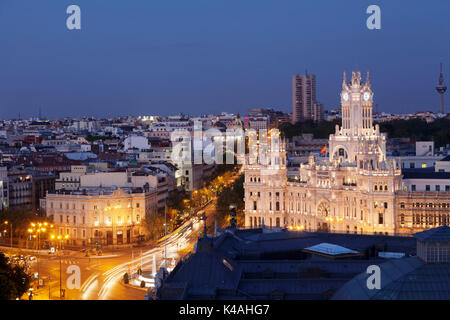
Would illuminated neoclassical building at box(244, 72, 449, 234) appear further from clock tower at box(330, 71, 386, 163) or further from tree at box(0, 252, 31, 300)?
tree at box(0, 252, 31, 300)

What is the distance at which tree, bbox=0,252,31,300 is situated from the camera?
51.2 meters

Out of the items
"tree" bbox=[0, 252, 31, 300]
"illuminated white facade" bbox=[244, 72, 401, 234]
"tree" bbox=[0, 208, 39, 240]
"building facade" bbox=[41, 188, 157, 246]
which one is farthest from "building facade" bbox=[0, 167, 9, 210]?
"tree" bbox=[0, 252, 31, 300]

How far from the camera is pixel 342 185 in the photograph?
3356 inches

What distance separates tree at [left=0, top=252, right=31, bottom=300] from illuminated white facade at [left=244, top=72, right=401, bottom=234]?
36.2 metres

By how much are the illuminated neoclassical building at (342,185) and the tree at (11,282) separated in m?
28.4

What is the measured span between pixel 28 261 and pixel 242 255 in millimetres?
31150

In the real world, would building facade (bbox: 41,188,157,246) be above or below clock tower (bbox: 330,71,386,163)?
below

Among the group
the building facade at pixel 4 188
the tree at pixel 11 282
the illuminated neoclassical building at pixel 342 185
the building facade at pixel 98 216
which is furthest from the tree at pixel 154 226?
the tree at pixel 11 282

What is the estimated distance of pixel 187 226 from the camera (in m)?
96.8

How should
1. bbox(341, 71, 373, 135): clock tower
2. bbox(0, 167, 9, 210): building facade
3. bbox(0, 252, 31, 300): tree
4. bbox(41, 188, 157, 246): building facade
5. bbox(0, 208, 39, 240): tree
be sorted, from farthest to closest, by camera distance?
bbox(0, 167, 9, 210): building facade → bbox(341, 71, 373, 135): clock tower → bbox(41, 188, 157, 246): building facade → bbox(0, 208, 39, 240): tree → bbox(0, 252, 31, 300): tree

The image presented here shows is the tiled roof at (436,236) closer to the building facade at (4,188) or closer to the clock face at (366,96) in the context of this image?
the clock face at (366,96)
